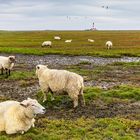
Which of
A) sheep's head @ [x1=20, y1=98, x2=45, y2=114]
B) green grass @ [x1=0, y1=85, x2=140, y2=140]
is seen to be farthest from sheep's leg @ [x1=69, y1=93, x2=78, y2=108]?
sheep's head @ [x1=20, y1=98, x2=45, y2=114]

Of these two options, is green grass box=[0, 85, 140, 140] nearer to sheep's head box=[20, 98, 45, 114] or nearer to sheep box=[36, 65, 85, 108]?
sheep's head box=[20, 98, 45, 114]

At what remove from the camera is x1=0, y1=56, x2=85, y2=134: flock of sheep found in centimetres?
1530

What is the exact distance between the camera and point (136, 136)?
15211 millimetres

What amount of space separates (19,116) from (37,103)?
3.11 feet

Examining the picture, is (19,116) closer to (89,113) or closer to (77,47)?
(89,113)

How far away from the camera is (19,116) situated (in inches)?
610

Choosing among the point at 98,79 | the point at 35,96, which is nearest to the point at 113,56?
the point at 98,79

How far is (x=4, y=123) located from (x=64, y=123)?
2.73m

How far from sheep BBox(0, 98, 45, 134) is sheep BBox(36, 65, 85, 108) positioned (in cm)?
438

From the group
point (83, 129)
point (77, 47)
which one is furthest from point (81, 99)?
point (77, 47)

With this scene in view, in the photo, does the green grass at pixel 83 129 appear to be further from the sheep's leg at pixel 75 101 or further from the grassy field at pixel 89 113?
the sheep's leg at pixel 75 101

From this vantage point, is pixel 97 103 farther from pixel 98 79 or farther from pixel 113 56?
pixel 113 56

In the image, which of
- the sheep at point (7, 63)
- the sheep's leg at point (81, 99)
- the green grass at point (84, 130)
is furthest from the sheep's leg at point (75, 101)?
the sheep at point (7, 63)

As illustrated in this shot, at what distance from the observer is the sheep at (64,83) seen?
64.4 ft
